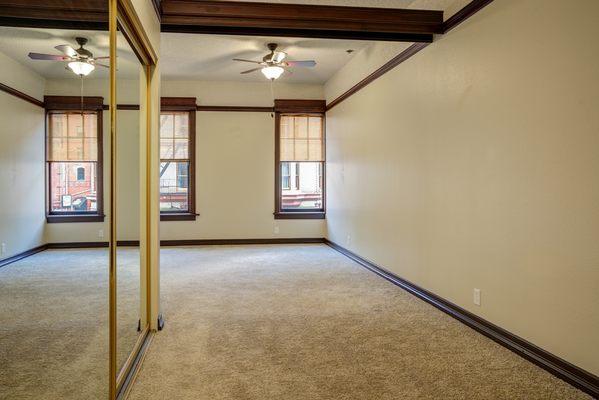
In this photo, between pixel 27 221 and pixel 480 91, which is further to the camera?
pixel 480 91

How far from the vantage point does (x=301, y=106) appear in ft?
26.3

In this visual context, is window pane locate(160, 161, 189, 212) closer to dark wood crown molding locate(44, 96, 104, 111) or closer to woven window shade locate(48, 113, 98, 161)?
woven window shade locate(48, 113, 98, 161)

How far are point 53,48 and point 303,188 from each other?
655 cm

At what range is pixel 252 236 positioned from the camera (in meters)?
8.09

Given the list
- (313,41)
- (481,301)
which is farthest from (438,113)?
(313,41)

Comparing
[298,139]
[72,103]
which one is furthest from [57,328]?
[298,139]

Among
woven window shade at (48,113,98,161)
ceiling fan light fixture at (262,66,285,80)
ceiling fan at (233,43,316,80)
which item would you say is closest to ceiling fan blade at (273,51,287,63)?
ceiling fan at (233,43,316,80)

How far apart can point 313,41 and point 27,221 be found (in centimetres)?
456

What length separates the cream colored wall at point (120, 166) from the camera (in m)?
2.07

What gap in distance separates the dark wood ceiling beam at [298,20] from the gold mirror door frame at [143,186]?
1.83ft

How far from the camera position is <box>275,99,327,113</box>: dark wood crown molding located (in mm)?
8016

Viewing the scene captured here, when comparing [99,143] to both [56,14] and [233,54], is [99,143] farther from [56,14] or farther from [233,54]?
[233,54]

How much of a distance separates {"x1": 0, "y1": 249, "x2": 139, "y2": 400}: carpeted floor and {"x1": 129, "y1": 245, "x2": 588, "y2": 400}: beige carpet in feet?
1.69

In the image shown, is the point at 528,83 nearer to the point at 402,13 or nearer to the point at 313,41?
the point at 402,13
